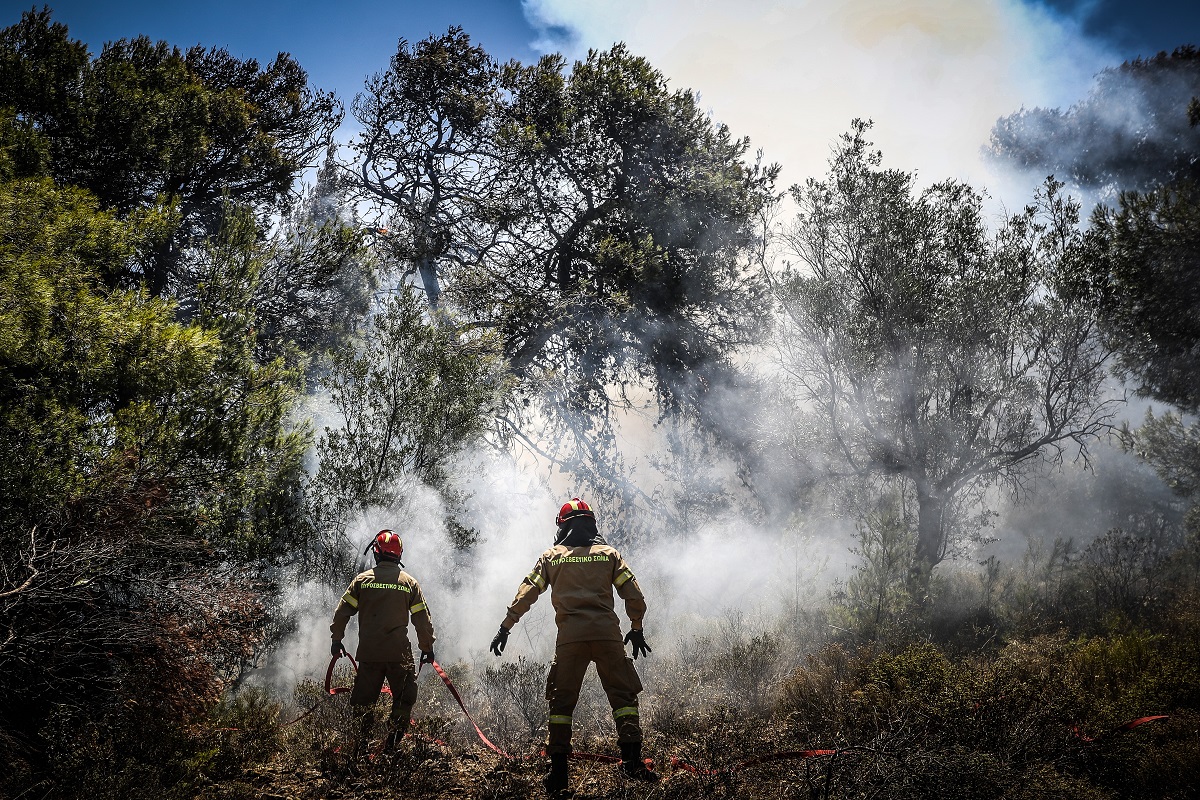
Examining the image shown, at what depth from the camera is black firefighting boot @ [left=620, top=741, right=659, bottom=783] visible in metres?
4.71

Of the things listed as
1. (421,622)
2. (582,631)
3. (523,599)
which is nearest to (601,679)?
(582,631)

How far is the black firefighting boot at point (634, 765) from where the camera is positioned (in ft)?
15.4

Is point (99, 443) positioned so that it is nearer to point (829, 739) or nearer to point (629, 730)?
point (629, 730)

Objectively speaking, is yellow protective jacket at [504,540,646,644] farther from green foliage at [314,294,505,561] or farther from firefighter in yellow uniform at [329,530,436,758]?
green foliage at [314,294,505,561]

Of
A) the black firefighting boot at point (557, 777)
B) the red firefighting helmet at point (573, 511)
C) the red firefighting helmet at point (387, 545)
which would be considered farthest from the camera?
the red firefighting helmet at point (387, 545)

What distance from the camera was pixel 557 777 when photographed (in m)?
4.73

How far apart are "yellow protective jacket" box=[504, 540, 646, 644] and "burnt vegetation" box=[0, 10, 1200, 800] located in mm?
1010

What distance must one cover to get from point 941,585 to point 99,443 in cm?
1162

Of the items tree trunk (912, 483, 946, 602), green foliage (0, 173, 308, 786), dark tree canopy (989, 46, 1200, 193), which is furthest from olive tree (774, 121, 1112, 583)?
green foliage (0, 173, 308, 786)

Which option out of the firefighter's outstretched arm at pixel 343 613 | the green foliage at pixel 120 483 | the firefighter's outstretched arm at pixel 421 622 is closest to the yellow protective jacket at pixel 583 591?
the firefighter's outstretched arm at pixel 421 622

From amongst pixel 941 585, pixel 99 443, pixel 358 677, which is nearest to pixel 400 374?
pixel 99 443

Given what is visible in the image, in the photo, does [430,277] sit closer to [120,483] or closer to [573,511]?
[120,483]

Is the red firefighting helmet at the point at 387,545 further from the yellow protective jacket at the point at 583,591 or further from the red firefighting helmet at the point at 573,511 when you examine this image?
the red firefighting helmet at the point at 573,511

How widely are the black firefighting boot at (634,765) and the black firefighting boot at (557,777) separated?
41 cm
